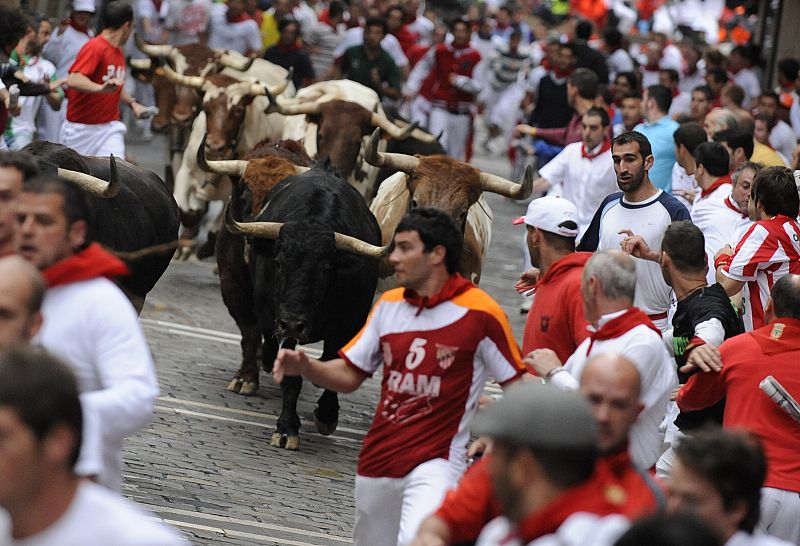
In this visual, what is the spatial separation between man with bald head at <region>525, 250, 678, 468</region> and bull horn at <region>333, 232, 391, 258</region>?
425 centimetres

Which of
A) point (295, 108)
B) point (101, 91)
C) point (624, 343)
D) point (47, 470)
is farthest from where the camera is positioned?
point (295, 108)

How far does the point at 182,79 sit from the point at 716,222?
7.91 m

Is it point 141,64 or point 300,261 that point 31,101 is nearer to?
point 141,64

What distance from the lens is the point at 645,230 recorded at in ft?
31.1

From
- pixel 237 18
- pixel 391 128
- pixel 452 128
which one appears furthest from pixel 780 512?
pixel 237 18

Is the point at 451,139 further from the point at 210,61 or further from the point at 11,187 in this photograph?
the point at 11,187

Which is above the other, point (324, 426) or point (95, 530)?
point (95, 530)

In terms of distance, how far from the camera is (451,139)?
2333 cm

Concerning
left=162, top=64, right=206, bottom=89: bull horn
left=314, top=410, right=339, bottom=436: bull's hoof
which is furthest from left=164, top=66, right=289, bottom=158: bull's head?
left=314, top=410, right=339, bottom=436: bull's hoof

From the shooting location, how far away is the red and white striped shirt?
891 cm

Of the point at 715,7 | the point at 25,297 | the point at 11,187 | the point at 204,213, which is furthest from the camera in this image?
the point at 715,7

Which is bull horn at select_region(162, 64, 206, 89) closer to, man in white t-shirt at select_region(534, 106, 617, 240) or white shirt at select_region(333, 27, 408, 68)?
man in white t-shirt at select_region(534, 106, 617, 240)

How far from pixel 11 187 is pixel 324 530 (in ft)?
11.3

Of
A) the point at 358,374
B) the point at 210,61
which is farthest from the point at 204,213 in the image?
the point at 358,374
